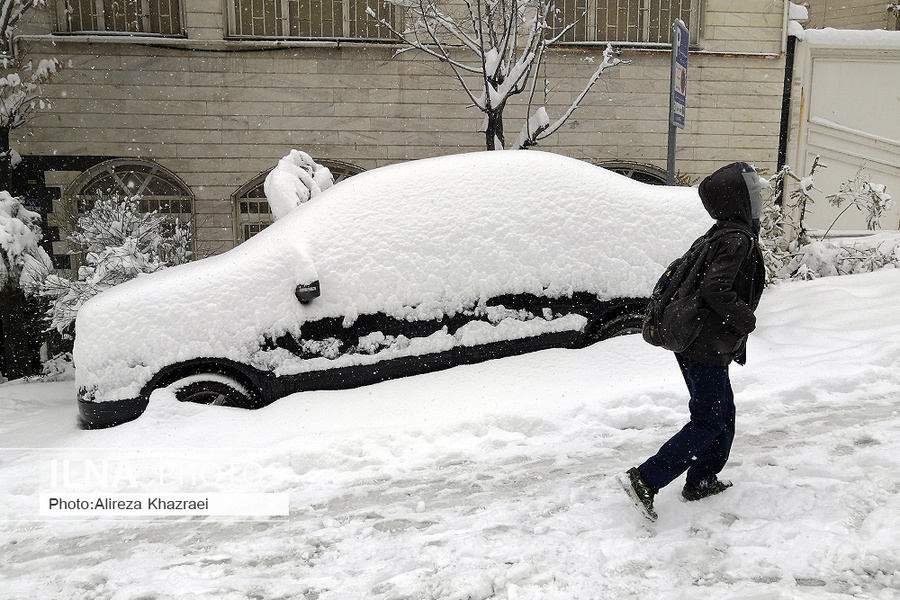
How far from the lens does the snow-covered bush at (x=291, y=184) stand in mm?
5250

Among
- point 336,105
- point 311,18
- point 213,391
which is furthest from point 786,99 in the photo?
point 213,391

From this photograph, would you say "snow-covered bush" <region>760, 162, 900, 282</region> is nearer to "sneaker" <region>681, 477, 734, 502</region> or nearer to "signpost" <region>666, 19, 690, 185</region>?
"signpost" <region>666, 19, 690, 185</region>

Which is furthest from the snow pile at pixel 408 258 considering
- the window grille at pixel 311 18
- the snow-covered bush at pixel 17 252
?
the window grille at pixel 311 18

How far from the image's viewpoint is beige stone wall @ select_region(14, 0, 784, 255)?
34.0ft

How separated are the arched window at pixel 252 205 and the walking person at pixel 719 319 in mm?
8870

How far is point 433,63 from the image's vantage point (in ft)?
35.1

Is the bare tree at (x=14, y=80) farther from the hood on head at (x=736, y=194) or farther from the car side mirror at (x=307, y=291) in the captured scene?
the hood on head at (x=736, y=194)

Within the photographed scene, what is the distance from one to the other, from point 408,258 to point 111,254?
3399mm

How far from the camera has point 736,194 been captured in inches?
103

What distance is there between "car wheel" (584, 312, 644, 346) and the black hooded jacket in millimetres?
1821

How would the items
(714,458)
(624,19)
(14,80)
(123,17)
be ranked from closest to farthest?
(714,458)
(14,80)
(123,17)
(624,19)

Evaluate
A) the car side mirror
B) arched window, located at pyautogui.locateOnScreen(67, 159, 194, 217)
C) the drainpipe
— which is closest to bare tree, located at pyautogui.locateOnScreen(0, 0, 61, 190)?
arched window, located at pyautogui.locateOnScreen(67, 159, 194, 217)

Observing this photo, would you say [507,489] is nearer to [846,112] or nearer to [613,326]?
[613,326]

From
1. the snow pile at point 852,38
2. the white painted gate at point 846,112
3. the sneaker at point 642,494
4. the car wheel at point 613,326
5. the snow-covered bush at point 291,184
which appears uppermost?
the snow pile at point 852,38
